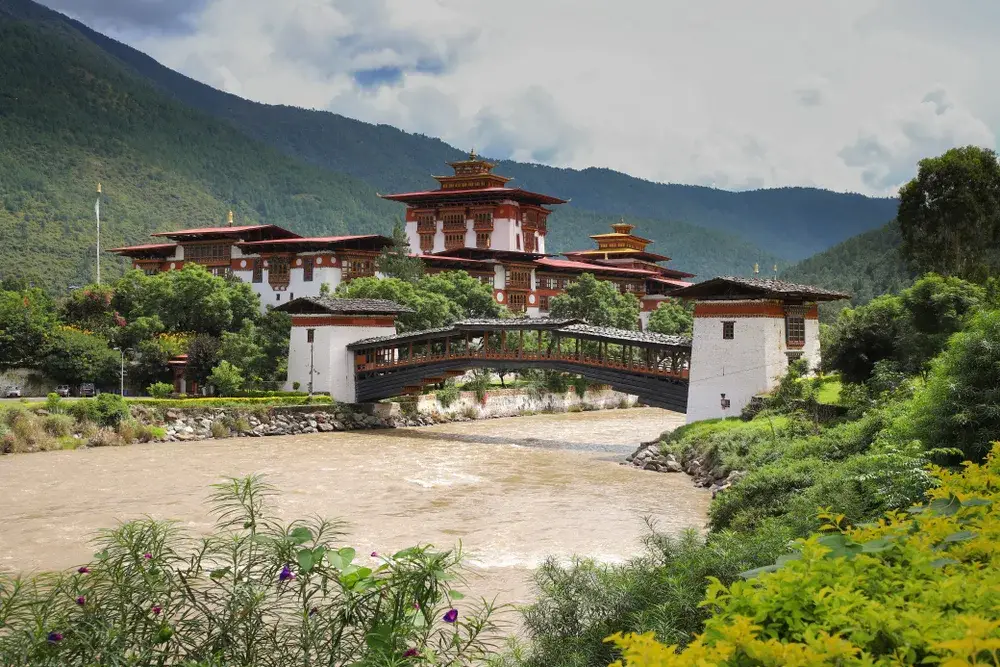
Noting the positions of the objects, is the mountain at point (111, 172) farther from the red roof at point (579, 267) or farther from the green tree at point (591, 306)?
the green tree at point (591, 306)

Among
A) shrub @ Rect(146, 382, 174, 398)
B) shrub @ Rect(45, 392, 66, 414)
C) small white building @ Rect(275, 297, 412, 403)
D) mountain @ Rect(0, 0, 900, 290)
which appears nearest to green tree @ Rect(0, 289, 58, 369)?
shrub @ Rect(146, 382, 174, 398)

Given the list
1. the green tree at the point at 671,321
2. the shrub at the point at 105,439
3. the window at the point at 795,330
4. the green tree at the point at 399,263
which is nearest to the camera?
the window at the point at 795,330

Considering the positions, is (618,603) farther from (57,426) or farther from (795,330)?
(57,426)

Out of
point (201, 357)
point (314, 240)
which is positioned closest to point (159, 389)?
point (201, 357)

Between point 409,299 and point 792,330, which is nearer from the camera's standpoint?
point 792,330

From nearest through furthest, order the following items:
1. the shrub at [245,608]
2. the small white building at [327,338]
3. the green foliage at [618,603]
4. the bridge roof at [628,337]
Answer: the shrub at [245,608] → the green foliage at [618,603] → the bridge roof at [628,337] → the small white building at [327,338]

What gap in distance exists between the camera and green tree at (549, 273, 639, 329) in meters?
64.1

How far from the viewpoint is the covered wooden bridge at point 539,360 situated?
121 ft

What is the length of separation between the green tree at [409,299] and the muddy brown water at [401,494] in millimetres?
12921

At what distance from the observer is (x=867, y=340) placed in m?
28.4

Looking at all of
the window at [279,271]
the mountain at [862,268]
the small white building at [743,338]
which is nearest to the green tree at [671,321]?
the mountain at [862,268]

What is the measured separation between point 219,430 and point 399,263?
72.6ft

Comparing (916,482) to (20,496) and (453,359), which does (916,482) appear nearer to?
(20,496)

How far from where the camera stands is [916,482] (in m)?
10.9
